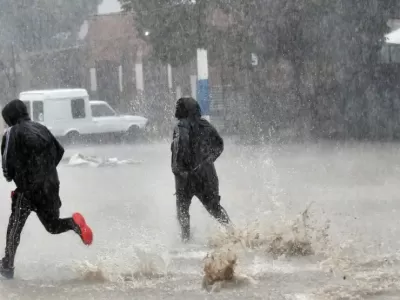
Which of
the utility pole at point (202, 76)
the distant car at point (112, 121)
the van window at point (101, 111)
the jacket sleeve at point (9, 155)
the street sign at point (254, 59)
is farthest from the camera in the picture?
the van window at point (101, 111)

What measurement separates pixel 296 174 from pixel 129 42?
3004 centimetres

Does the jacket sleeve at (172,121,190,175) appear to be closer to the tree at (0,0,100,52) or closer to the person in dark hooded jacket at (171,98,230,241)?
the person in dark hooded jacket at (171,98,230,241)

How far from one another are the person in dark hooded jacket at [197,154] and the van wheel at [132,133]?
23.4 m

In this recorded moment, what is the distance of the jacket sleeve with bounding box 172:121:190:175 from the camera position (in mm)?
8609

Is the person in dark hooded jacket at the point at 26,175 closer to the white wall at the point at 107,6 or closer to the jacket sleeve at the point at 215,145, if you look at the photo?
the jacket sleeve at the point at 215,145

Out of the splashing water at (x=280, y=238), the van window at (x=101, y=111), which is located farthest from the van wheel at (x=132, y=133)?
the splashing water at (x=280, y=238)

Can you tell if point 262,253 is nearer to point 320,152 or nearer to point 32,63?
point 320,152

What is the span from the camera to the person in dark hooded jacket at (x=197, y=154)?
8.62 m

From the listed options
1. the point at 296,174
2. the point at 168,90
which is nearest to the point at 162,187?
the point at 296,174

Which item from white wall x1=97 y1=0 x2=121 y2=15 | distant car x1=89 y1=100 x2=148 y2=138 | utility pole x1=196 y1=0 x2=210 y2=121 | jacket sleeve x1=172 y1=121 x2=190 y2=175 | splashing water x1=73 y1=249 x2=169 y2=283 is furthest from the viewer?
white wall x1=97 y1=0 x2=121 y2=15

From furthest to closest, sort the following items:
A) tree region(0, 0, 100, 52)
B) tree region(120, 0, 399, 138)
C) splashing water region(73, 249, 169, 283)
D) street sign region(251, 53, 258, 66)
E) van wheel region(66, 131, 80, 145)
→ tree region(0, 0, 100, 52) → van wheel region(66, 131, 80, 145) → street sign region(251, 53, 258, 66) → tree region(120, 0, 399, 138) → splashing water region(73, 249, 169, 283)

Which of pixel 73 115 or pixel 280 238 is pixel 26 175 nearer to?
pixel 280 238

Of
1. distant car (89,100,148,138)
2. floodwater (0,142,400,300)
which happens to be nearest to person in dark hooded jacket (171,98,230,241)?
floodwater (0,142,400,300)

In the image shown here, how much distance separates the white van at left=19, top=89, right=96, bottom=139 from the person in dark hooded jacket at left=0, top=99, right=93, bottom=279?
863 inches
